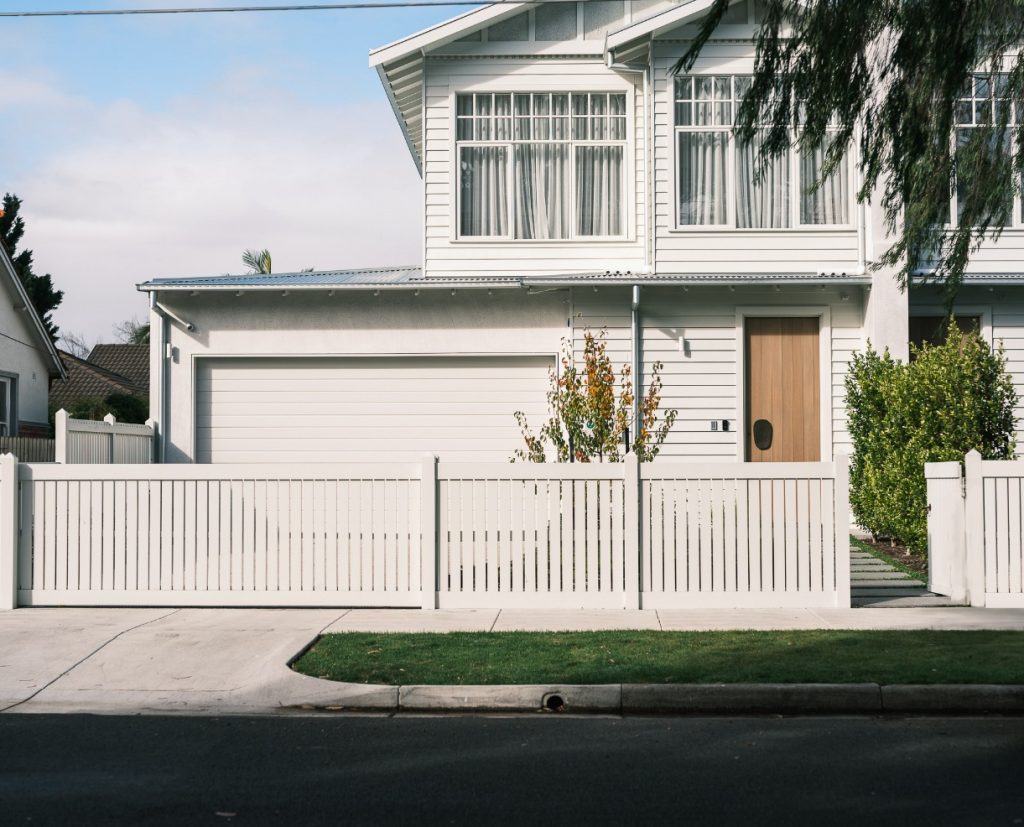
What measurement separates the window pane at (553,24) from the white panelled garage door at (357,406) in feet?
15.6

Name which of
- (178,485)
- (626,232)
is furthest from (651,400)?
(178,485)

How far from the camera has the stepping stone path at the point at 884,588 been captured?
11.9 metres

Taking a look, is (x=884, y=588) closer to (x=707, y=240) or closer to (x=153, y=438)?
(x=707, y=240)

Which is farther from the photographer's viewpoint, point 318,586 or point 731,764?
point 318,586

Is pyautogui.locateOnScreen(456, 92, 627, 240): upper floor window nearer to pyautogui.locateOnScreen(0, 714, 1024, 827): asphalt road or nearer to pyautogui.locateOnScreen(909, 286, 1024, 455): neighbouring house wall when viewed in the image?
pyautogui.locateOnScreen(909, 286, 1024, 455): neighbouring house wall

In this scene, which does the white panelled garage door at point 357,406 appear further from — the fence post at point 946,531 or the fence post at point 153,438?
the fence post at point 946,531

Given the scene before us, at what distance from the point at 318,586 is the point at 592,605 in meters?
2.61

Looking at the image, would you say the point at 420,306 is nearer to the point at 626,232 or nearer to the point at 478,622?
the point at 626,232

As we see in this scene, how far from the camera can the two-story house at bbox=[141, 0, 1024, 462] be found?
16.9 metres

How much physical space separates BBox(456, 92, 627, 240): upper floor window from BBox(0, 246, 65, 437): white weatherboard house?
13.0 metres

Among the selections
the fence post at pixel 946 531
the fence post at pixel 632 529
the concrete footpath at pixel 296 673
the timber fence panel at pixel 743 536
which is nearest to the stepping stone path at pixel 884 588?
the fence post at pixel 946 531

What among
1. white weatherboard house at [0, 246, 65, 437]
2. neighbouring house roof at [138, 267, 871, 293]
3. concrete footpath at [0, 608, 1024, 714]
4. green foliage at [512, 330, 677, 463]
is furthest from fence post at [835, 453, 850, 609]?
white weatherboard house at [0, 246, 65, 437]

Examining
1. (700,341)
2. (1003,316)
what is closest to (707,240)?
(700,341)

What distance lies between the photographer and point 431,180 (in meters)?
17.8
